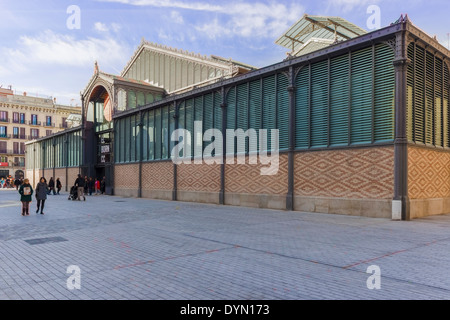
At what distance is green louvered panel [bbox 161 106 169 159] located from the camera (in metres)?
24.2

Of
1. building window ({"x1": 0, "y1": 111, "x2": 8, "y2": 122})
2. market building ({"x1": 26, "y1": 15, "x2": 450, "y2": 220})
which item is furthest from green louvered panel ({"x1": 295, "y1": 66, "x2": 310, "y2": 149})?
building window ({"x1": 0, "y1": 111, "x2": 8, "y2": 122})

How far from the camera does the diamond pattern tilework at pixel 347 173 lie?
1277 centimetres

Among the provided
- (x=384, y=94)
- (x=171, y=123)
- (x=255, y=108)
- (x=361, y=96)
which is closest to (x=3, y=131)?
(x=171, y=123)

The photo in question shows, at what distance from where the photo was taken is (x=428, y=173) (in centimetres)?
1371

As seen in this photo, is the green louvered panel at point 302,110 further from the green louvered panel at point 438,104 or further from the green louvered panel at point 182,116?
the green louvered panel at point 182,116

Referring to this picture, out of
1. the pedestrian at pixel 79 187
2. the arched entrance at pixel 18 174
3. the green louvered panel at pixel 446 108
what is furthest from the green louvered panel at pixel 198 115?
the arched entrance at pixel 18 174

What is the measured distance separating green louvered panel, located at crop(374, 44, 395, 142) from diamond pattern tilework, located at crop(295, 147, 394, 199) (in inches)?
26.8

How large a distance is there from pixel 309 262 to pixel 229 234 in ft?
11.4

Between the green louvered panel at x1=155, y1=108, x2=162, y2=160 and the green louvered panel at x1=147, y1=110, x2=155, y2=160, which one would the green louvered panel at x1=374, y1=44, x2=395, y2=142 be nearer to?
the green louvered panel at x1=155, y1=108, x2=162, y2=160

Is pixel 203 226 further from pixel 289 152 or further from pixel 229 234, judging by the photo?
pixel 289 152

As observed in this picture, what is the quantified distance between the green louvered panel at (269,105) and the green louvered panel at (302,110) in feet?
4.08

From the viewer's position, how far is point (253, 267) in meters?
5.92

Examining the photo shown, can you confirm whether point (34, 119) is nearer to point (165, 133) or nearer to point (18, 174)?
point (18, 174)

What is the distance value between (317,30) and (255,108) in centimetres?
1448
